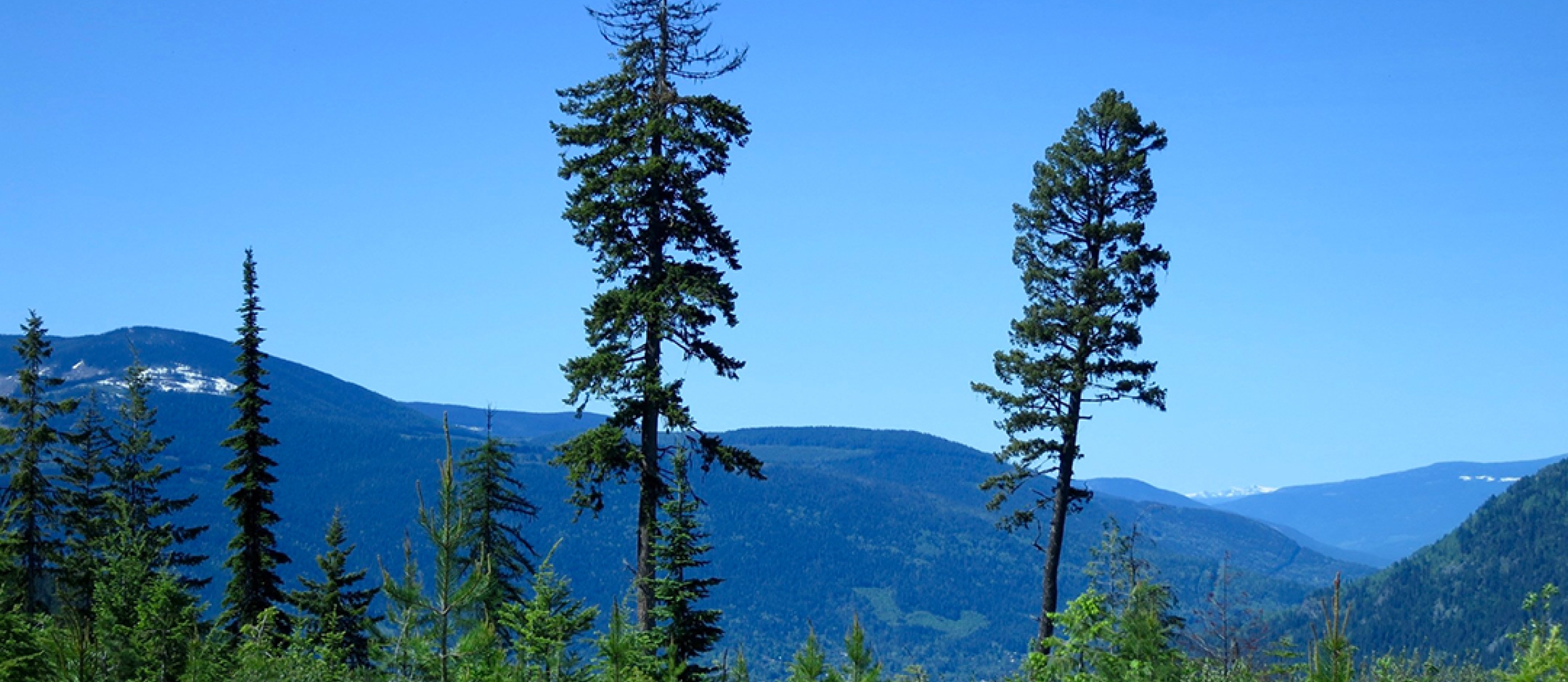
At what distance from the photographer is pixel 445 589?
319 inches

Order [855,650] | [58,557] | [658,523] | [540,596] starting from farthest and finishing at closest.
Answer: [58,557] → [658,523] → [540,596] → [855,650]

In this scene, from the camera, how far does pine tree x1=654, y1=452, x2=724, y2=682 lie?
22.5 m

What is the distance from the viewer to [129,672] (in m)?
10.3

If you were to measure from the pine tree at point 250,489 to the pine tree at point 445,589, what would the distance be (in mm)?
28555

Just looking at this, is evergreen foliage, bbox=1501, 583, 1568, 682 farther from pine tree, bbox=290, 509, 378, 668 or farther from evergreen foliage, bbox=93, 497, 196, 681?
pine tree, bbox=290, 509, 378, 668

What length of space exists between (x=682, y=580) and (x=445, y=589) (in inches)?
612

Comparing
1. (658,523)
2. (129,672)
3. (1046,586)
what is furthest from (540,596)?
(1046,586)

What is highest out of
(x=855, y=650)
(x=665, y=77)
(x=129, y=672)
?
(x=665, y=77)

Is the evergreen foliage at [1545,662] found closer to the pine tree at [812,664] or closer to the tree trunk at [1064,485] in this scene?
the pine tree at [812,664]

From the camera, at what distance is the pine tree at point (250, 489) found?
3456 centimetres

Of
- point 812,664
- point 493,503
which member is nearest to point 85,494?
point 493,503

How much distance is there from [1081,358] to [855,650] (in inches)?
751

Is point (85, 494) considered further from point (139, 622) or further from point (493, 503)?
point (139, 622)

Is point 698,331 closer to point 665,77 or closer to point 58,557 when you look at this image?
point 665,77
